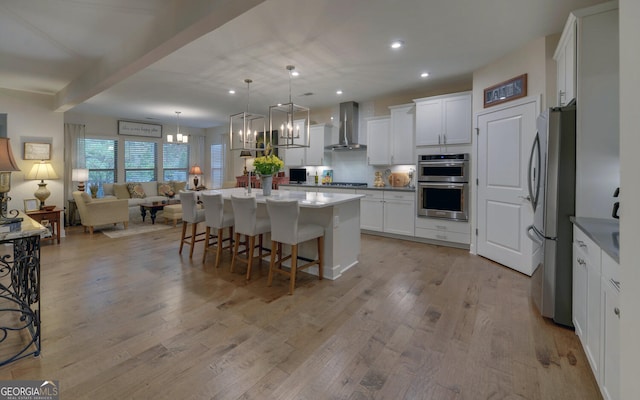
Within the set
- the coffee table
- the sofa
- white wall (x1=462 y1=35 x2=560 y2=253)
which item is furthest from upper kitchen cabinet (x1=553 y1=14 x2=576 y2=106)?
the sofa

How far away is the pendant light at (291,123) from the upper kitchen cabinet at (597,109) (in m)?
2.72

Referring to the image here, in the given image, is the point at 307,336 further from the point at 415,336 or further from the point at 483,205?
the point at 483,205

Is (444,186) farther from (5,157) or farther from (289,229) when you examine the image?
(5,157)

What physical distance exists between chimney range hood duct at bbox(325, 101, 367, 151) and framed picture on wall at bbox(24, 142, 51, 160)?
5.09 metres

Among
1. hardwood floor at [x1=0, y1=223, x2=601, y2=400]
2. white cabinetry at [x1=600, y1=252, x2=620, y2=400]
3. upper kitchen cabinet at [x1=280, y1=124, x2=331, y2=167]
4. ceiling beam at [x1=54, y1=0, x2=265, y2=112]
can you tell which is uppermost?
ceiling beam at [x1=54, y1=0, x2=265, y2=112]

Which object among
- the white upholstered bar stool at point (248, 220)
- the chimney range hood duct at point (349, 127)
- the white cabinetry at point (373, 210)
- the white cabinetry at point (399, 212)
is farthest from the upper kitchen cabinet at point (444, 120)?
the white upholstered bar stool at point (248, 220)

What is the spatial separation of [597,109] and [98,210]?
7.18 metres

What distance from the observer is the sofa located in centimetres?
734

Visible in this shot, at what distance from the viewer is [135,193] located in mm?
7605

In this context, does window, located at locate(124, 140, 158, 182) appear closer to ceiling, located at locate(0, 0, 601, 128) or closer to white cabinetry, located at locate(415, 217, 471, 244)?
ceiling, located at locate(0, 0, 601, 128)

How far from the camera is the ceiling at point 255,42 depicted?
8.50ft

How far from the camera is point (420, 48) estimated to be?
3504 millimetres

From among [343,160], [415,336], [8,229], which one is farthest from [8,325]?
[343,160]

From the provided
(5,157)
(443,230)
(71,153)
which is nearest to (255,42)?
(5,157)
